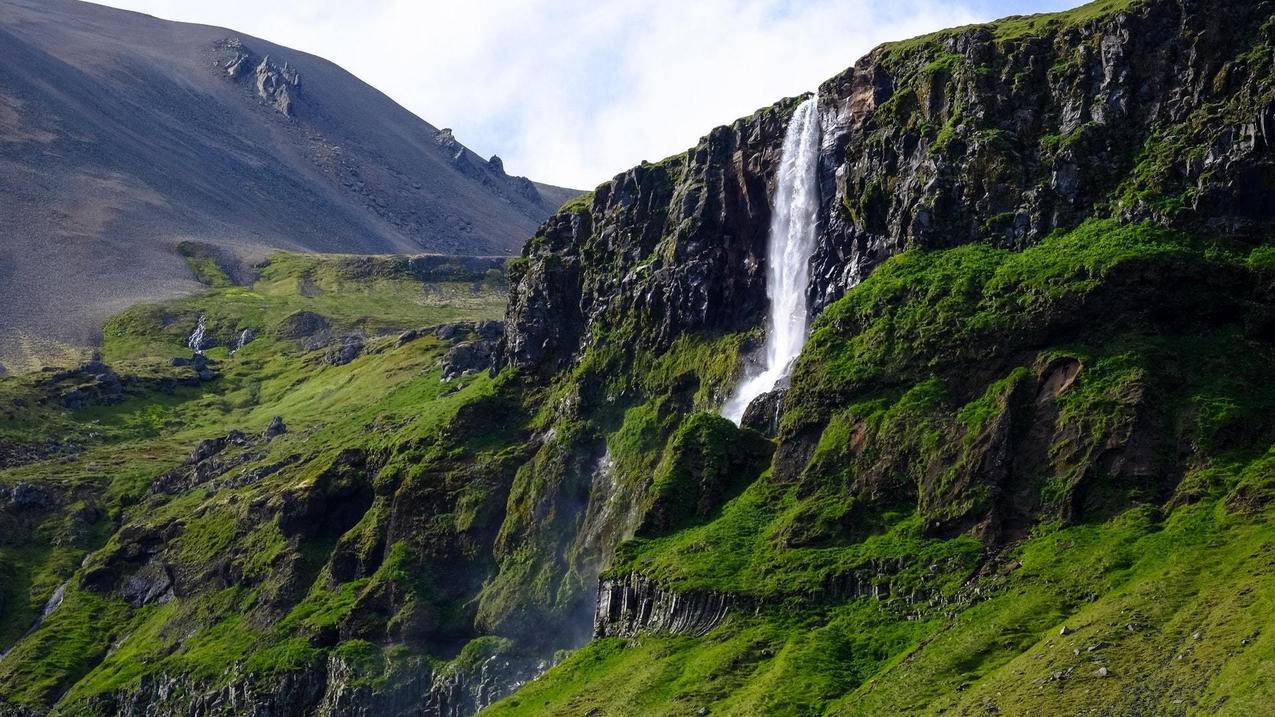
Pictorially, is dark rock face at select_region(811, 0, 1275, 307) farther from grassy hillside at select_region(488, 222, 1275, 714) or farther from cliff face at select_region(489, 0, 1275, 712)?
grassy hillside at select_region(488, 222, 1275, 714)

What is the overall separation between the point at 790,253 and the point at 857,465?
125 ft

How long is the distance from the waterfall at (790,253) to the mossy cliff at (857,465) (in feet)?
7.56

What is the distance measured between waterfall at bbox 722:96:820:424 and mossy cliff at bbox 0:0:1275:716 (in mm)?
2305

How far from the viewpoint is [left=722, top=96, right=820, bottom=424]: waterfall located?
461ft

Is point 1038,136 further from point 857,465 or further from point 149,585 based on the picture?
point 149,585

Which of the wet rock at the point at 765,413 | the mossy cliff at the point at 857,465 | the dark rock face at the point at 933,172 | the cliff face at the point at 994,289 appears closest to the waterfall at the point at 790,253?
the dark rock face at the point at 933,172

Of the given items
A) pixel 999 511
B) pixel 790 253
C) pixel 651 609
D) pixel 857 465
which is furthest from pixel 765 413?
pixel 999 511

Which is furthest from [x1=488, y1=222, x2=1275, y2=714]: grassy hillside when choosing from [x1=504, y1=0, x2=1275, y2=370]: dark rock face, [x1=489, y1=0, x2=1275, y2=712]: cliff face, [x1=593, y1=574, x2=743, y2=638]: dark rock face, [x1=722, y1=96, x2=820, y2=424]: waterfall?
[x1=722, y1=96, x2=820, y2=424]: waterfall

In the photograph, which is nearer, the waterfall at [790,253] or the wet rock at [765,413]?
the wet rock at [765,413]

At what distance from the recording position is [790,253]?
476 ft

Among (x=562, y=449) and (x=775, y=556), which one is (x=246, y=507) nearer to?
(x=562, y=449)

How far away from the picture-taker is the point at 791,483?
118 metres

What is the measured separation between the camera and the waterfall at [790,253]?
14038 centimetres

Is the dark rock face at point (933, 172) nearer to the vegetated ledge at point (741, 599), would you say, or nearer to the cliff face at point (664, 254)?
the cliff face at point (664, 254)
